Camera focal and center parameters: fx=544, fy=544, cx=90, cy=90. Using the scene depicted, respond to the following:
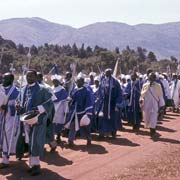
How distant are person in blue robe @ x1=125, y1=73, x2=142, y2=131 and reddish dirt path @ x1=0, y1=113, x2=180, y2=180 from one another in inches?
50.0

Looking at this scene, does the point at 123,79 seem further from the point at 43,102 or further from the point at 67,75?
the point at 43,102

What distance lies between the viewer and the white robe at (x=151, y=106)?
52.9 feet

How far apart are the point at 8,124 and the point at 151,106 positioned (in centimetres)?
620

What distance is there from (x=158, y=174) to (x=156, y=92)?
5.32 m

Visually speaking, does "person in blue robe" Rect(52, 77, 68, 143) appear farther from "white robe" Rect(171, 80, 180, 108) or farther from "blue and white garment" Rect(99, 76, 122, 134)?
"white robe" Rect(171, 80, 180, 108)

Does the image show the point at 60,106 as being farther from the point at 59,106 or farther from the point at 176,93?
the point at 176,93

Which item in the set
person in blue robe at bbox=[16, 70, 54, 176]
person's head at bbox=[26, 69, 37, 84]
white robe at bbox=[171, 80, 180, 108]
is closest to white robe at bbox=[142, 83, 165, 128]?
person in blue robe at bbox=[16, 70, 54, 176]

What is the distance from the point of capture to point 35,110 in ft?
34.7

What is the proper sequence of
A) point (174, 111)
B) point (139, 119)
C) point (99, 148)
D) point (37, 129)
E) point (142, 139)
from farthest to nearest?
1. point (174, 111)
2. point (139, 119)
3. point (142, 139)
4. point (99, 148)
5. point (37, 129)


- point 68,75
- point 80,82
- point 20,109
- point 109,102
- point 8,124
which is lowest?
point 8,124

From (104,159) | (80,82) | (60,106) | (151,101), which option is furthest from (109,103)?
(104,159)

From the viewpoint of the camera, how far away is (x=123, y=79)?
22.0 metres

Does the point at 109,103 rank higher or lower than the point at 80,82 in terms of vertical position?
Answer: lower

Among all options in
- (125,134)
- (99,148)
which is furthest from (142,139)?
(99,148)
